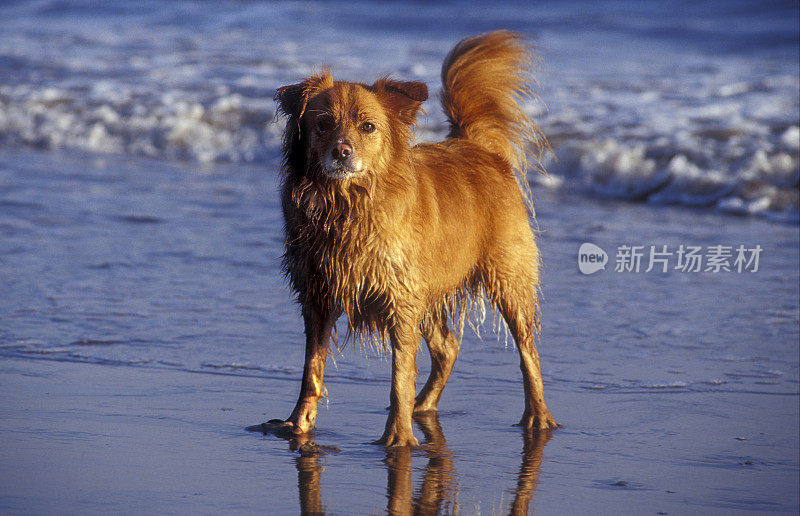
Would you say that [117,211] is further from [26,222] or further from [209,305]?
[209,305]

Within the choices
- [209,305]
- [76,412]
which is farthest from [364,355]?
[76,412]

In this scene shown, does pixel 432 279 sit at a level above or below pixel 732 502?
above

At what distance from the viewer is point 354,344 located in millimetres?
5574

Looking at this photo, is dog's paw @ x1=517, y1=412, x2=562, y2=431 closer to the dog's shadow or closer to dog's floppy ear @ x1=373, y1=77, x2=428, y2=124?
the dog's shadow

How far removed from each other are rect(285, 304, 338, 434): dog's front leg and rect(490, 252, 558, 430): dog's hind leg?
1046 millimetres

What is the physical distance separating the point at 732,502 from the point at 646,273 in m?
4.20

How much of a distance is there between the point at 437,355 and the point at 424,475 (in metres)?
1.30

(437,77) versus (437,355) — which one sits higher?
(437,77)

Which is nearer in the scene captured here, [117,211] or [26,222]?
[26,222]

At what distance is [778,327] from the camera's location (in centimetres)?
683

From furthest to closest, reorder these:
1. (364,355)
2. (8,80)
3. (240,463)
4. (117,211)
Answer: (8,80)
(117,211)
(364,355)
(240,463)
